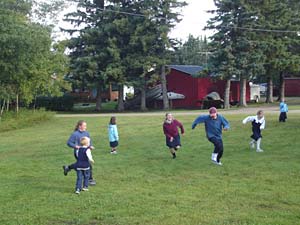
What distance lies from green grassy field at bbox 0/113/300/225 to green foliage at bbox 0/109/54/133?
1222 cm

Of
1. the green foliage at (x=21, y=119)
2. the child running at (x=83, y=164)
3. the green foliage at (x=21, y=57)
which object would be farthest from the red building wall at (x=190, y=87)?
the child running at (x=83, y=164)

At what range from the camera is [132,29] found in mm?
50125

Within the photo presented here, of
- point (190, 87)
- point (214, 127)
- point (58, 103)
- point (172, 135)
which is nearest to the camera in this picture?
point (214, 127)

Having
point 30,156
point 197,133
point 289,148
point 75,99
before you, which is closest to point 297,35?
point 75,99

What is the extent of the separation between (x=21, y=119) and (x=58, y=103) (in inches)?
893

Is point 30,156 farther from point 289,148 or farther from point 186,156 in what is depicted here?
point 289,148

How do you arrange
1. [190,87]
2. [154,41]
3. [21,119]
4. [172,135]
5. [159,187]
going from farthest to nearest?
[190,87] < [154,41] < [21,119] < [172,135] < [159,187]

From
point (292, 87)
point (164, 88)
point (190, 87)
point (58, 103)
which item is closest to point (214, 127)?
point (164, 88)

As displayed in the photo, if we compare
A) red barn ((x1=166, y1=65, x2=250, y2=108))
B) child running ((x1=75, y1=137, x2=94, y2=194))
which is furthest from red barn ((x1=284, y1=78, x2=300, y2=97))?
child running ((x1=75, y1=137, x2=94, y2=194))

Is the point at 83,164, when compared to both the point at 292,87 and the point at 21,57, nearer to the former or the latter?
the point at 21,57

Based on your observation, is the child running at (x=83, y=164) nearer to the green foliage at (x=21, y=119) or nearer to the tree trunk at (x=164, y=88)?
the green foliage at (x=21, y=119)

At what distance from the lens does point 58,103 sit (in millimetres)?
56062

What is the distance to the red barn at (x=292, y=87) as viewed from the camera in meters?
78.1

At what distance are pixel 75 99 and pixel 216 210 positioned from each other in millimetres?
50898
